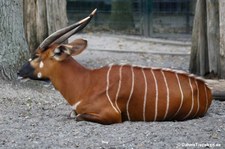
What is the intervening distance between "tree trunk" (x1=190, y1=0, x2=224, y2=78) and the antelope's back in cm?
187

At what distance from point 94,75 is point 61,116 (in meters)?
A: 0.52

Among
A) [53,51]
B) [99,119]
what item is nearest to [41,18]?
[53,51]

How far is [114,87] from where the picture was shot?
5.35 meters

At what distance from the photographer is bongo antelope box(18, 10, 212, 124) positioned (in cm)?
532

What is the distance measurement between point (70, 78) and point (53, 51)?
26 cm

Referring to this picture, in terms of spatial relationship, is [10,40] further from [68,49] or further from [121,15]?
[121,15]

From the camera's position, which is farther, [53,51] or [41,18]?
[41,18]

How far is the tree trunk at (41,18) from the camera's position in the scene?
8.40 metres

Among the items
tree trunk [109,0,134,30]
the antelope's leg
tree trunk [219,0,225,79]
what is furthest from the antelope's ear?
tree trunk [109,0,134,30]

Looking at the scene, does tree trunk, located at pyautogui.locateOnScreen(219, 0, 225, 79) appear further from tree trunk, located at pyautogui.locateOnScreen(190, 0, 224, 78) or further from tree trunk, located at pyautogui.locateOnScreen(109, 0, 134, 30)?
tree trunk, located at pyautogui.locateOnScreen(109, 0, 134, 30)

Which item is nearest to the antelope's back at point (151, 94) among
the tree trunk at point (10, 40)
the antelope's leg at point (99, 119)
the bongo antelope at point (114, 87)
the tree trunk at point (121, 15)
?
the bongo antelope at point (114, 87)

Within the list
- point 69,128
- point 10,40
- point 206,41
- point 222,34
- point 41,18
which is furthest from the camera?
point 41,18

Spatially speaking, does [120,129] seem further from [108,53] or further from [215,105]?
[108,53]

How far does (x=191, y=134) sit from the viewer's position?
4.94 meters
